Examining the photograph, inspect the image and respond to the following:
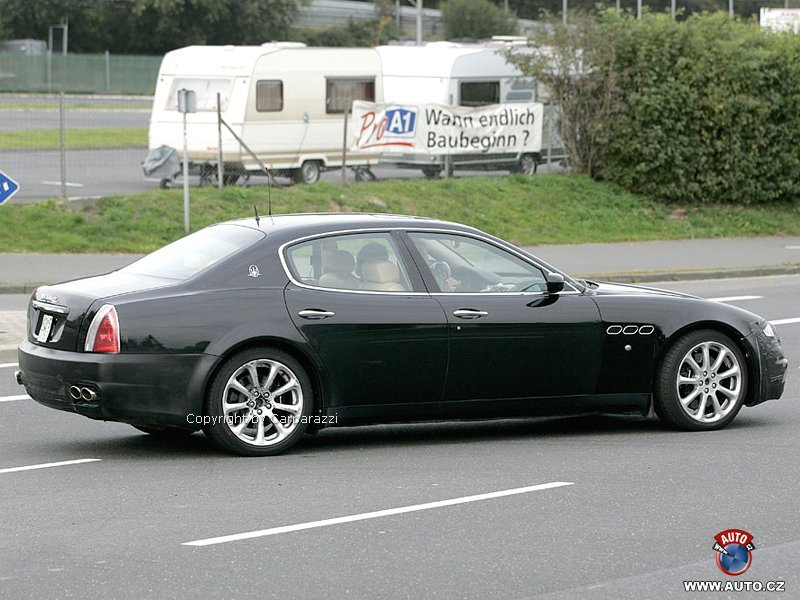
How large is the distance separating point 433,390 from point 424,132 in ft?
62.9

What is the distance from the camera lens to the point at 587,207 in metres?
27.2

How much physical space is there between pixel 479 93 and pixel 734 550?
2702cm

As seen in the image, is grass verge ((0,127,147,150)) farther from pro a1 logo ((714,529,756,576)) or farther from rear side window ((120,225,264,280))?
pro a1 logo ((714,529,756,576))

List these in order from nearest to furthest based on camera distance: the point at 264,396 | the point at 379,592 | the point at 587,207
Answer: the point at 379,592, the point at 264,396, the point at 587,207

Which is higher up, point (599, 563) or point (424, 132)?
point (424, 132)

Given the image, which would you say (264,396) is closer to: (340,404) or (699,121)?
(340,404)

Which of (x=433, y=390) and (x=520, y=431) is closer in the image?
(x=433, y=390)

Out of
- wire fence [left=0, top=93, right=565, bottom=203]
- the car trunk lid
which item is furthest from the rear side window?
wire fence [left=0, top=93, right=565, bottom=203]

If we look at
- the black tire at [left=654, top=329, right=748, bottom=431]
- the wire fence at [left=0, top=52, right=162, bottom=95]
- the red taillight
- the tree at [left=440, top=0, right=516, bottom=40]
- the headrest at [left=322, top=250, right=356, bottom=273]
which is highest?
the tree at [left=440, top=0, right=516, bottom=40]

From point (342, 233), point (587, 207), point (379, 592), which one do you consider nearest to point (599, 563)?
point (379, 592)

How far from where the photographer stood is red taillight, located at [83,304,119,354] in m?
8.19

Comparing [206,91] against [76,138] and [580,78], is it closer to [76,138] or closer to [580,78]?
[580,78]

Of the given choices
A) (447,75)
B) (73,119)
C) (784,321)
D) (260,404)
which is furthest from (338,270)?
(73,119)

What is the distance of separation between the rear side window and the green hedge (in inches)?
763
